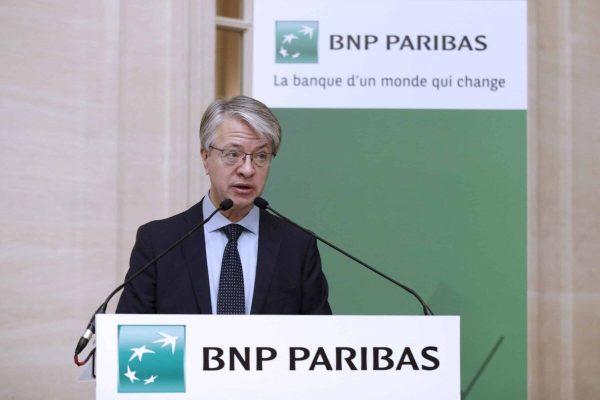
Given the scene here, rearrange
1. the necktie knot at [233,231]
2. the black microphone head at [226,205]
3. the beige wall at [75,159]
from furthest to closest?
the beige wall at [75,159] < the necktie knot at [233,231] < the black microphone head at [226,205]

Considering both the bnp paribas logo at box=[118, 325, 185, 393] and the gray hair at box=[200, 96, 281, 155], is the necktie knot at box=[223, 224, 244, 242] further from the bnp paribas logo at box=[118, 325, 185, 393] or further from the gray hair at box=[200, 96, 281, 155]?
the bnp paribas logo at box=[118, 325, 185, 393]

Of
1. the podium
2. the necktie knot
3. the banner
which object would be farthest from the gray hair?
the banner

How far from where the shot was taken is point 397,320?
8.57 feet

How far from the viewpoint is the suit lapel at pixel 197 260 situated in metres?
3.02

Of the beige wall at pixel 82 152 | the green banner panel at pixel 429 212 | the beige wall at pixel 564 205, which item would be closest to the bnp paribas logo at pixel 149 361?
the beige wall at pixel 82 152

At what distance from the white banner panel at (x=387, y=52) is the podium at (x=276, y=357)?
2.12 meters

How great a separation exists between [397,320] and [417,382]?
6.5 inches

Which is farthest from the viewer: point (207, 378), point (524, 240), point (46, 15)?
point (524, 240)

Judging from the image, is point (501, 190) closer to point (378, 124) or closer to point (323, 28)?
point (378, 124)

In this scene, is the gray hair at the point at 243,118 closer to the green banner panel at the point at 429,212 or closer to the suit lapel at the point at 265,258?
the suit lapel at the point at 265,258

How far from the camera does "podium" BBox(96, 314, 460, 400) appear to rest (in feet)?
8.16

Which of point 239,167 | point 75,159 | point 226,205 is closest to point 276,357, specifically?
point 226,205

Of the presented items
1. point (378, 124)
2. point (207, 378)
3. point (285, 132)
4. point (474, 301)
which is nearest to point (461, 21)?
point (378, 124)

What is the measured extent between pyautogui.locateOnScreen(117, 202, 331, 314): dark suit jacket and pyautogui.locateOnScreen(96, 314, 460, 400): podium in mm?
482
